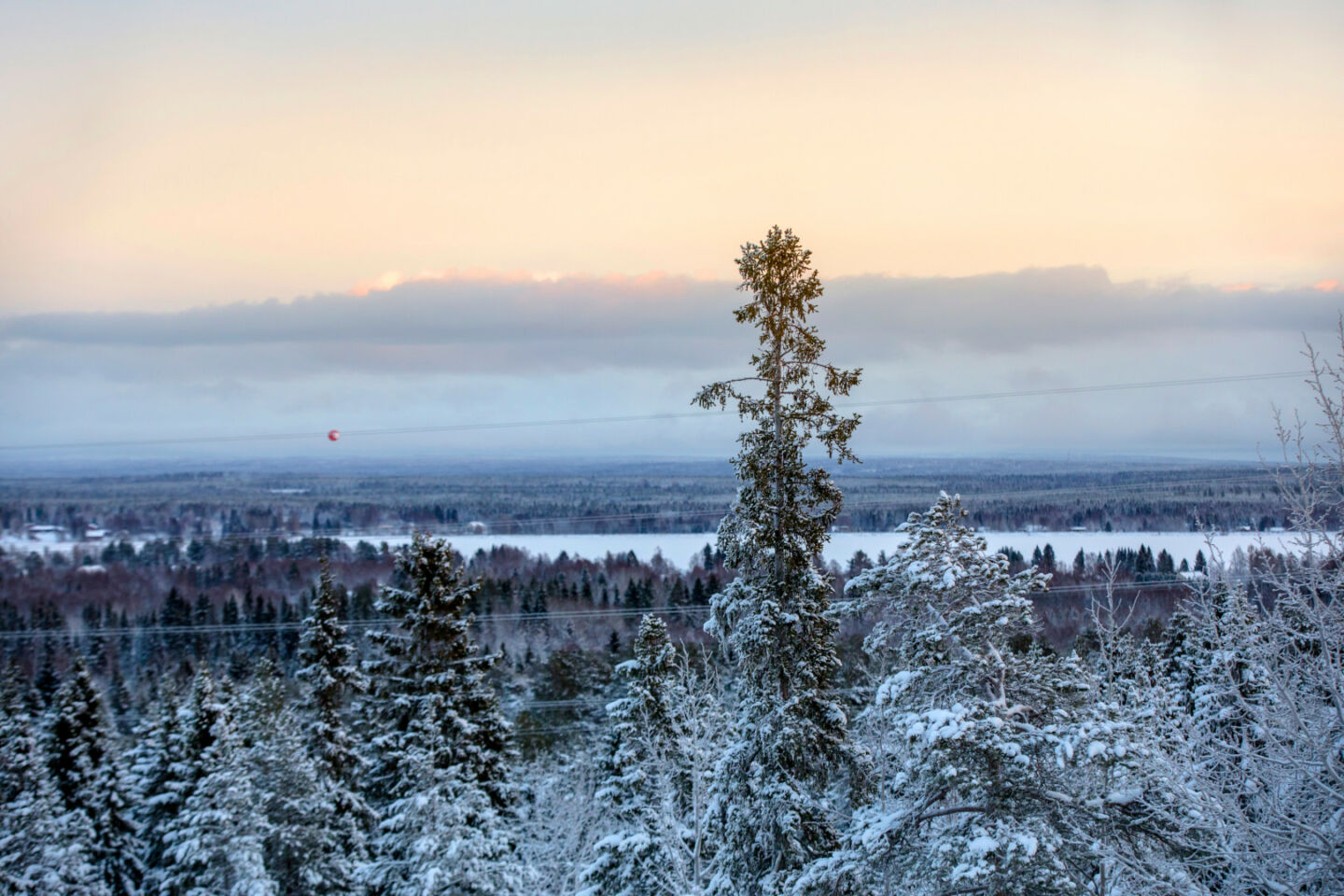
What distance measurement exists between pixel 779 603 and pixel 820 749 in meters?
2.07

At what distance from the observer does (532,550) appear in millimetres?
75688

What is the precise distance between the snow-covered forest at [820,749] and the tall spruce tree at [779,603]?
0.13ft

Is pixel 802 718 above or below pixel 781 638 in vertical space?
below

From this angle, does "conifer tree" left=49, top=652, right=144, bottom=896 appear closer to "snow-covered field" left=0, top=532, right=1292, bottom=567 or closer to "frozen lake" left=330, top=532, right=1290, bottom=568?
"snow-covered field" left=0, top=532, right=1292, bottom=567

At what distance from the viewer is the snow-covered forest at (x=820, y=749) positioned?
31.7 feet

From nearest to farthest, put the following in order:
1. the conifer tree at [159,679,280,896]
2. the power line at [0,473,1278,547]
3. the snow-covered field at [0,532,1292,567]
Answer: the conifer tree at [159,679,280,896] < the snow-covered field at [0,532,1292,567] < the power line at [0,473,1278,547]

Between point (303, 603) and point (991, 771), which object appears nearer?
point (991, 771)

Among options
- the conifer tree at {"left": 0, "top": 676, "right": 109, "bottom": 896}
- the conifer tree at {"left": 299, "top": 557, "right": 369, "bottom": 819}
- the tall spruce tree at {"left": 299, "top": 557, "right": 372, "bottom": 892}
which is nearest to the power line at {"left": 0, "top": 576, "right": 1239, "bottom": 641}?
the conifer tree at {"left": 0, "top": 676, "right": 109, "bottom": 896}

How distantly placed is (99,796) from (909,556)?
26550mm

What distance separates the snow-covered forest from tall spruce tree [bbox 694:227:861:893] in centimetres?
4

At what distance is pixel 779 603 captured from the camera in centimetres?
1295

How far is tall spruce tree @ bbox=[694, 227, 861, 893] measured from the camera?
1266cm

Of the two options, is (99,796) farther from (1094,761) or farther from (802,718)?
(1094,761)

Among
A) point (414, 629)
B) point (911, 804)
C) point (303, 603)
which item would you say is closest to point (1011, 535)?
point (303, 603)
